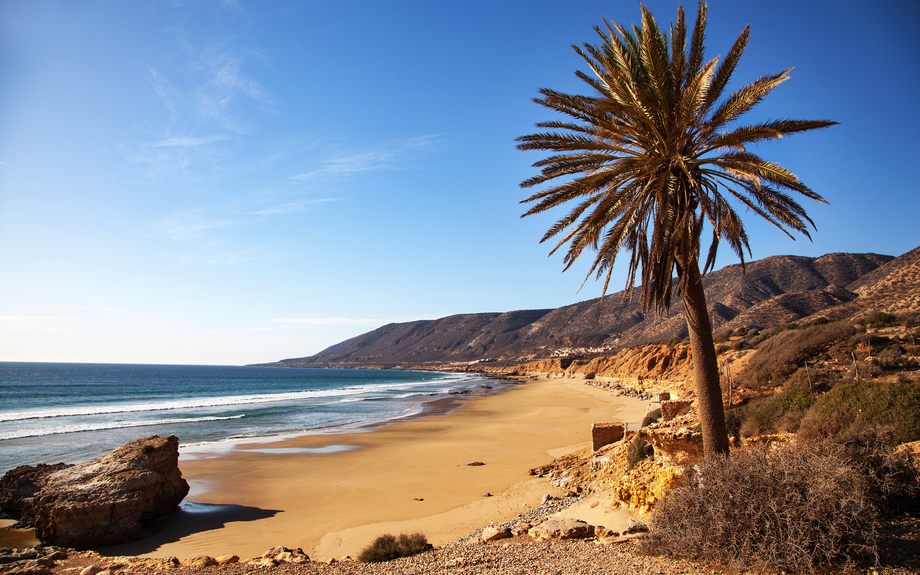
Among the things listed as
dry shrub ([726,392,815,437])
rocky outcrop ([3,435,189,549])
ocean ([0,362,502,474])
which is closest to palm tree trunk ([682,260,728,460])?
dry shrub ([726,392,815,437])

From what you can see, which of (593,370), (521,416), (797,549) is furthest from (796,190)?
(593,370)

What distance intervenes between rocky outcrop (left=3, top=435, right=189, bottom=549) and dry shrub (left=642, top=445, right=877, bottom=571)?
11095 mm

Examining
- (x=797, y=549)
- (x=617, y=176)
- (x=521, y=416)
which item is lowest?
(x=521, y=416)

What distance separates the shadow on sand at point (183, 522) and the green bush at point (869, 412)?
12354 mm

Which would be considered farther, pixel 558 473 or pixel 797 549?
pixel 558 473

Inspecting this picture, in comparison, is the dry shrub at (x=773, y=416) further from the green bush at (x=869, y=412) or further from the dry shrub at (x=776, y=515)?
the dry shrub at (x=776, y=515)

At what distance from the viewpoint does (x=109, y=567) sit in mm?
7309

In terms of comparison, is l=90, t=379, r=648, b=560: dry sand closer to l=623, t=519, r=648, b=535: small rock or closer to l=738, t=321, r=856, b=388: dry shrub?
l=623, t=519, r=648, b=535: small rock

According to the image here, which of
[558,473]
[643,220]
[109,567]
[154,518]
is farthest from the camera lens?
[558,473]

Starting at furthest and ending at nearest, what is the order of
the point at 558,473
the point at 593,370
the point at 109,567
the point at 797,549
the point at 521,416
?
the point at 593,370
the point at 521,416
the point at 558,473
the point at 109,567
the point at 797,549

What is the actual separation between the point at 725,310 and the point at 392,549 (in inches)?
2566

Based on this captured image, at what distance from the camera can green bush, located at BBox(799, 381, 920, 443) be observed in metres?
7.39

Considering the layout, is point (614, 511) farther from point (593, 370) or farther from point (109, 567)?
point (593, 370)

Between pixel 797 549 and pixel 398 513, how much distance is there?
8959 millimetres
